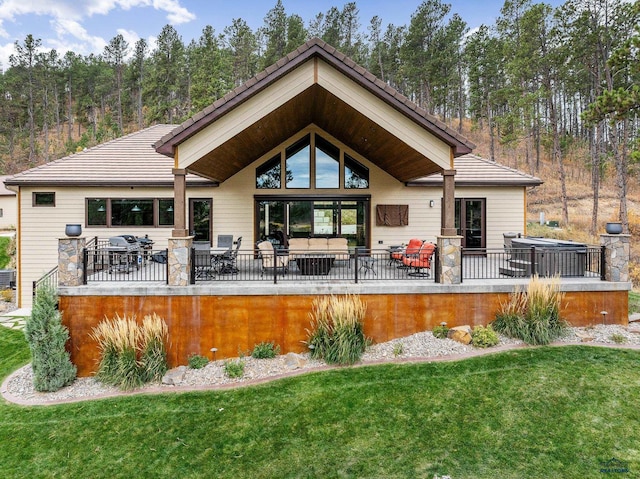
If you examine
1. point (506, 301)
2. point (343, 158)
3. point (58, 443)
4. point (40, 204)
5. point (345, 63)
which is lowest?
point (58, 443)

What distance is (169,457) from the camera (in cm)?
466

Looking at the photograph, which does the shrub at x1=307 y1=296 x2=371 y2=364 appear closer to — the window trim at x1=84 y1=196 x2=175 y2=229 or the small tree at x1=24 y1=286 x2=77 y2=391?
the small tree at x1=24 y1=286 x2=77 y2=391

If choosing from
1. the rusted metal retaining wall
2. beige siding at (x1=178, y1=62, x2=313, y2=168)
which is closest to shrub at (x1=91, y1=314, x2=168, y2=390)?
the rusted metal retaining wall

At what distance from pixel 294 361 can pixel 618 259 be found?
6806mm

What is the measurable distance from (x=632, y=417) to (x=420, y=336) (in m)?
3.14

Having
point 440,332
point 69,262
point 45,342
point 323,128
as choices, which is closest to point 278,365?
point 440,332

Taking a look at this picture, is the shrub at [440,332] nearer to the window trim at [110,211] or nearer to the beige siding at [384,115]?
the beige siding at [384,115]

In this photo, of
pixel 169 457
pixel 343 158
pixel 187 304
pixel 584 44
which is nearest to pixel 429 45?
pixel 584 44

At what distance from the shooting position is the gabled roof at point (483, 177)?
11.6 meters

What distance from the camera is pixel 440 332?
6918 mm

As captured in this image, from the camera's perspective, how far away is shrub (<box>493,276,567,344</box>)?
668 centimetres

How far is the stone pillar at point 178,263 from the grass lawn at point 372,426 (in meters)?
2.05

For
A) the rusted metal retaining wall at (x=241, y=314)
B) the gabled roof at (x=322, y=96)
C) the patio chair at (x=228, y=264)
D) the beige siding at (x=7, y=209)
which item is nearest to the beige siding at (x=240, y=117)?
the gabled roof at (x=322, y=96)

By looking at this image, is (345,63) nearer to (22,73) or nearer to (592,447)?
(592,447)
